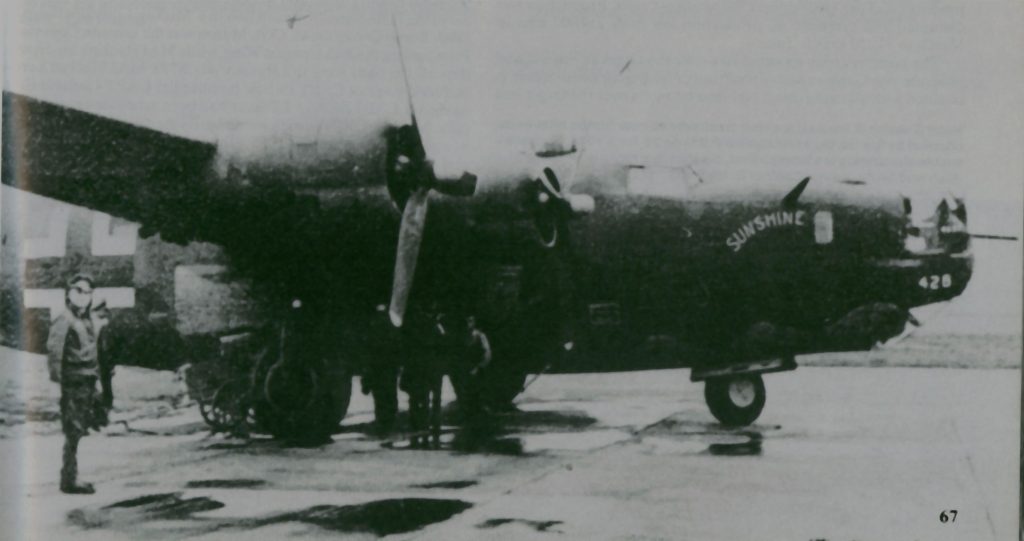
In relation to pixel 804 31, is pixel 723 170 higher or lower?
lower

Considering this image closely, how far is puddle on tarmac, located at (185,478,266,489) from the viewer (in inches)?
184

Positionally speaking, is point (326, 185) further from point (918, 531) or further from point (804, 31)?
point (918, 531)

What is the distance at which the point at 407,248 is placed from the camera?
4656 millimetres

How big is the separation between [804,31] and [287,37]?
2.42m

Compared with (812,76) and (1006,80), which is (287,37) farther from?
→ (1006,80)

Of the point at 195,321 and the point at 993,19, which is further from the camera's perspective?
the point at 195,321

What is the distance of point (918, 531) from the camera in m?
4.43

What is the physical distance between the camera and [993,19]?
441 cm

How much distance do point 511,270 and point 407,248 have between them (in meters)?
0.50

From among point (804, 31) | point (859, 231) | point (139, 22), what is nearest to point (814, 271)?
point (859, 231)

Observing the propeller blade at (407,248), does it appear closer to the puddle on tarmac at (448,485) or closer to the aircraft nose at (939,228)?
the puddle on tarmac at (448,485)

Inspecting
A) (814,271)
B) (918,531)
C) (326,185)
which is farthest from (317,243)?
(918,531)

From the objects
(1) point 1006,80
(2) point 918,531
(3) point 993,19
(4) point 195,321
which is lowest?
(2) point 918,531

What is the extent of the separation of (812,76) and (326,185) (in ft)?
7.55
